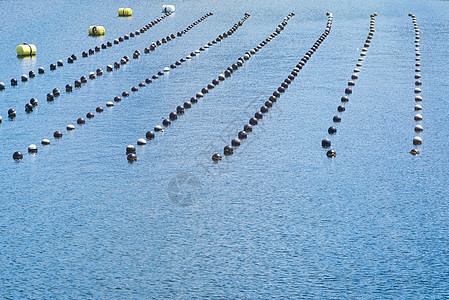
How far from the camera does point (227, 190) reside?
1681 centimetres

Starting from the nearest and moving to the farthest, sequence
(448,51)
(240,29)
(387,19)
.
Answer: (448,51) → (240,29) → (387,19)

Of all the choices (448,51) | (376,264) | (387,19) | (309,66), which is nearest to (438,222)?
(376,264)

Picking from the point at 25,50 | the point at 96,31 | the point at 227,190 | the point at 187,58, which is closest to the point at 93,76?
the point at 187,58

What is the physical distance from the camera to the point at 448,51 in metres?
39.8

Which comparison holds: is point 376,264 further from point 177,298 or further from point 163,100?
point 163,100

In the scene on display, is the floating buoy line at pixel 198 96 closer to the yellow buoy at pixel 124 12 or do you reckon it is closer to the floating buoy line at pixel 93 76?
the floating buoy line at pixel 93 76

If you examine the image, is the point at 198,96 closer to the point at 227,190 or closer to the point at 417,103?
the point at 417,103

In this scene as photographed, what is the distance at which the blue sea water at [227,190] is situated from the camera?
1214 cm

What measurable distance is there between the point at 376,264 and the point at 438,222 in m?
2.91

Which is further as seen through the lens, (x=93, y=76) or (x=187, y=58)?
(x=187, y=58)

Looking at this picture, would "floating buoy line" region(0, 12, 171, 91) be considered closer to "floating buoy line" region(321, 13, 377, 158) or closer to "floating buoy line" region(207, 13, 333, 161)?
"floating buoy line" region(207, 13, 333, 161)

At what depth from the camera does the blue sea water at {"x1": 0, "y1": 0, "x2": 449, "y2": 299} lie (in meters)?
12.1

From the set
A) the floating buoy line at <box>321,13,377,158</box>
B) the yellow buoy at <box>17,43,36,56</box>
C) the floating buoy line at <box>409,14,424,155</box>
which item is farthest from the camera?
the yellow buoy at <box>17,43,36,56</box>

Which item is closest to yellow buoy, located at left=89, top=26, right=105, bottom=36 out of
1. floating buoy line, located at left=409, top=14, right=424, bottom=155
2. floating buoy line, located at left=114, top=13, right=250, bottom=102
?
floating buoy line, located at left=114, top=13, right=250, bottom=102
